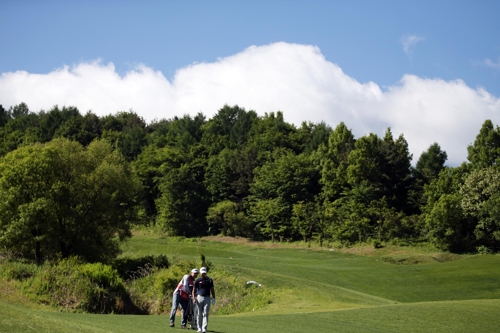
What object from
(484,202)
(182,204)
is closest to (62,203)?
(484,202)

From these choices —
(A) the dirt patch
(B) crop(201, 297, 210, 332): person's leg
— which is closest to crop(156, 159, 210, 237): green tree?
(A) the dirt patch

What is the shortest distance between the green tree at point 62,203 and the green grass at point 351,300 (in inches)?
537

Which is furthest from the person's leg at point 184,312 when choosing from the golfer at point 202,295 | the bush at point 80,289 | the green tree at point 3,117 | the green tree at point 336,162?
the green tree at point 3,117

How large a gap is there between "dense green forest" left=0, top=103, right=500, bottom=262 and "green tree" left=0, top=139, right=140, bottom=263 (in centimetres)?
11

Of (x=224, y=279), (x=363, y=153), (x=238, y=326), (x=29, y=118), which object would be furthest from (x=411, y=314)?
(x=29, y=118)

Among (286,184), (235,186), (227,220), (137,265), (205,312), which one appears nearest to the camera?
(205,312)

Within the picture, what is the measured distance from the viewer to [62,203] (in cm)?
5112

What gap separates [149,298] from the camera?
40156 millimetres

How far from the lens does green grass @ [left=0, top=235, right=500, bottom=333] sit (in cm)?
2093

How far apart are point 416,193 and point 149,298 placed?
66702 mm

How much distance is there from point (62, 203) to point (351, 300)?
2953 cm

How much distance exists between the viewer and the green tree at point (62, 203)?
48.2m

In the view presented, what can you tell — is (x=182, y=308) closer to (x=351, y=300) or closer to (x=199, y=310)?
(x=199, y=310)

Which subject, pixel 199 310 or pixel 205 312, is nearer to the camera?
pixel 205 312
